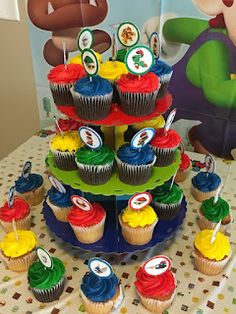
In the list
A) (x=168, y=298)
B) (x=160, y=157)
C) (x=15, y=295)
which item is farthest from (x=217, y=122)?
(x=15, y=295)

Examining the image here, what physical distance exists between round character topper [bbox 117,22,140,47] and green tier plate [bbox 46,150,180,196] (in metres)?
0.46

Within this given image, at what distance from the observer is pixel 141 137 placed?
132 cm

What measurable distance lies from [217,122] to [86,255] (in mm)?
1007

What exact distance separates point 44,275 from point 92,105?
59cm

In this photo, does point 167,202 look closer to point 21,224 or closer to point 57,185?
point 57,185

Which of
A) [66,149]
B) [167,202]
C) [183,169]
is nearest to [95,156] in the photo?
[66,149]

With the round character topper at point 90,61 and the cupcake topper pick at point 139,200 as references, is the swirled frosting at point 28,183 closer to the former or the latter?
the cupcake topper pick at point 139,200

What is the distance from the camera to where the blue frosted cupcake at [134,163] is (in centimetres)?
134

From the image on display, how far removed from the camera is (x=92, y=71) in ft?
4.16

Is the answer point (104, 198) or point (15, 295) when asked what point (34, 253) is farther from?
point (104, 198)

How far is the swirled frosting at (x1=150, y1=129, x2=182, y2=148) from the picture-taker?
4.78 ft

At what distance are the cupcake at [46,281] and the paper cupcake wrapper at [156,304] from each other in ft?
0.89

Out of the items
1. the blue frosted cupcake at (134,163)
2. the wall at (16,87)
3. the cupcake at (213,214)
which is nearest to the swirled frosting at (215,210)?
the cupcake at (213,214)

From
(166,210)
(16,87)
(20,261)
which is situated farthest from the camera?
(16,87)
